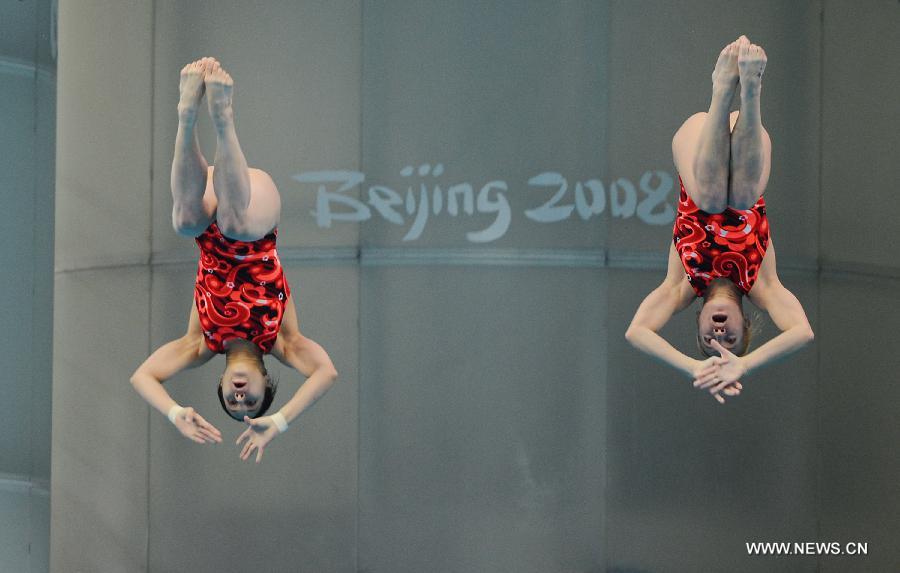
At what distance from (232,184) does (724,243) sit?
2.08 m

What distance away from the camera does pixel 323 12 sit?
7.69 metres

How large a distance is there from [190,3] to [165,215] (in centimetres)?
129

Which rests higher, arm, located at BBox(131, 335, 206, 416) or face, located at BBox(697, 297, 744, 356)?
face, located at BBox(697, 297, 744, 356)

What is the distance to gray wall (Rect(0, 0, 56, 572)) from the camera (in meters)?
9.51

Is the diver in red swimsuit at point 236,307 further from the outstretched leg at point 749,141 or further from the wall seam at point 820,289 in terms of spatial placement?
the wall seam at point 820,289

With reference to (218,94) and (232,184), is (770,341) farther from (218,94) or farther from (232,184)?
(218,94)

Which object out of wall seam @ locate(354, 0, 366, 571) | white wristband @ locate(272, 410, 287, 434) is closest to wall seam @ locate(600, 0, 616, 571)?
wall seam @ locate(354, 0, 366, 571)

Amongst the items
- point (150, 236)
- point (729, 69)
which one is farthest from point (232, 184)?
point (150, 236)

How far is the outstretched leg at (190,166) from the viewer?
205 inches

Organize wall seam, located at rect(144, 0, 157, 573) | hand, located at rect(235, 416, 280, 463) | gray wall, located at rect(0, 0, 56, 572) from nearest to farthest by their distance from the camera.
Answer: hand, located at rect(235, 416, 280, 463)
wall seam, located at rect(144, 0, 157, 573)
gray wall, located at rect(0, 0, 56, 572)

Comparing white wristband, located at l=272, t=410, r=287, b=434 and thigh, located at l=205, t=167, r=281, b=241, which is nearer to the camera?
thigh, located at l=205, t=167, r=281, b=241

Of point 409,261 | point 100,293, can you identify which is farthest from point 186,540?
point 409,261

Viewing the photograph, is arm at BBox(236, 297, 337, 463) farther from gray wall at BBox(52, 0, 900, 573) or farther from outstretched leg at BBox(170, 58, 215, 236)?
gray wall at BBox(52, 0, 900, 573)

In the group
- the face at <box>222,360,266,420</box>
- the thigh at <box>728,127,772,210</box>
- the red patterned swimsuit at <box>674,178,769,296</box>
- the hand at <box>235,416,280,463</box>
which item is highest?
the thigh at <box>728,127,772,210</box>
